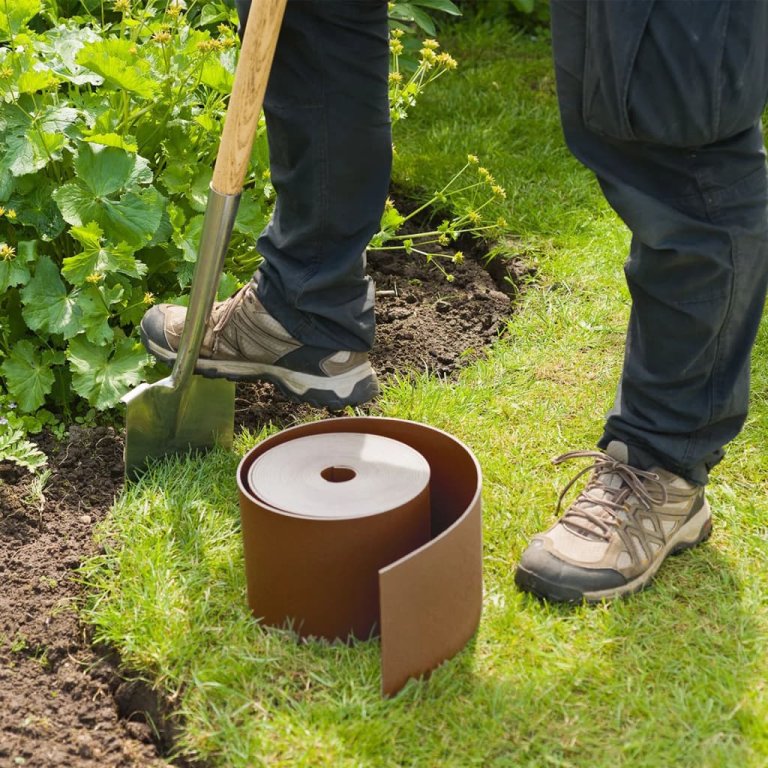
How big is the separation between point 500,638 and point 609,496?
0.36m

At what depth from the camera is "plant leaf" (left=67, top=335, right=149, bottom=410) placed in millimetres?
2422

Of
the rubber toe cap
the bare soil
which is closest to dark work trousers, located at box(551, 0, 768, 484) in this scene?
the rubber toe cap

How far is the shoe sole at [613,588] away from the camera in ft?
6.48

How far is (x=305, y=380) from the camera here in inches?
94.6

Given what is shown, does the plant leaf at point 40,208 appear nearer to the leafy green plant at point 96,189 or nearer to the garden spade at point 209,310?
the leafy green plant at point 96,189

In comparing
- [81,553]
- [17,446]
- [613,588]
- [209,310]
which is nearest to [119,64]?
[209,310]

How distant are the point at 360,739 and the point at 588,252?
190cm

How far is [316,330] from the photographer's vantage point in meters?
2.35

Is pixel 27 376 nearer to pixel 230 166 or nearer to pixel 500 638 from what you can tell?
pixel 230 166

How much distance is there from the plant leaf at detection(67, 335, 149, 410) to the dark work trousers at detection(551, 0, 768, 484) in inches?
42.5

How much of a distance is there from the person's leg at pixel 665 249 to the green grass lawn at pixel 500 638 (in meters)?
0.11

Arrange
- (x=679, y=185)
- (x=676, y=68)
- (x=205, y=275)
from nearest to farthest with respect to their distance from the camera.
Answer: (x=676, y=68) → (x=679, y=185) → (x=205, y=275)

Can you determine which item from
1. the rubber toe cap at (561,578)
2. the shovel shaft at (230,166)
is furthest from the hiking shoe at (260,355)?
the rubber toe cap at (561,578)

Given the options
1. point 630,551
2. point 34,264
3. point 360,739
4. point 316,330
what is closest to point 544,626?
point 630,551
